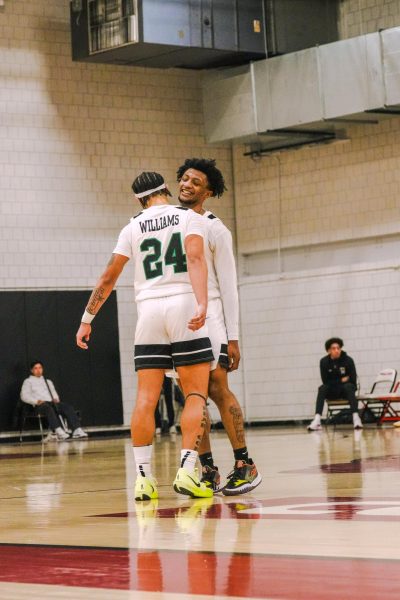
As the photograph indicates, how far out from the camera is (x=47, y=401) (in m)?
20.7

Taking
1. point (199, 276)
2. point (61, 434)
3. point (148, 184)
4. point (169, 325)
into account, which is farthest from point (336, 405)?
point (199, 276)

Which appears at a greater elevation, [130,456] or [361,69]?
[361,69]

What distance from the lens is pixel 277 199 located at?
23.2 metres

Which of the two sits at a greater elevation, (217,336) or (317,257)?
(317,257)

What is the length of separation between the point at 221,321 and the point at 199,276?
0.54 meters

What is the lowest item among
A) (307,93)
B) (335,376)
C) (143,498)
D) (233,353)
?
(335,376)

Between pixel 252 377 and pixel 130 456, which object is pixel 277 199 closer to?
pixel 252 377

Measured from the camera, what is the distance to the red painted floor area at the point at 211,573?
11.7 feet

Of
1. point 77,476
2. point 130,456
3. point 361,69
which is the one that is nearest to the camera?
point 77,476

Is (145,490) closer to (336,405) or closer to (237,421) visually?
(237,421)

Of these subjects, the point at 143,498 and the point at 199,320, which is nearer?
the point at 199,320

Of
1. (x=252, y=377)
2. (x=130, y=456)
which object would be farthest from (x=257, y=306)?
(x=130, y=456)

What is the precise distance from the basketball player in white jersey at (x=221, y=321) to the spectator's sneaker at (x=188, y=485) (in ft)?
1.02

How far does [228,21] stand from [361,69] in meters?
2.57
